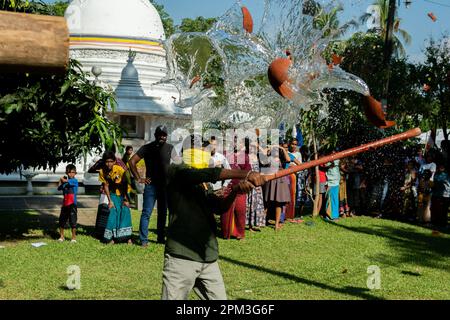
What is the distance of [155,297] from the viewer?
7262 mm

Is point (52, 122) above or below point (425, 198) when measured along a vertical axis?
above

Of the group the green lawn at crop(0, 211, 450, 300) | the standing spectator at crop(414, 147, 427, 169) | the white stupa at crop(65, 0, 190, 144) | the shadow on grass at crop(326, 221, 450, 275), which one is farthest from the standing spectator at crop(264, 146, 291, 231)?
the white stupa at crop(65, 0, 190, 144)

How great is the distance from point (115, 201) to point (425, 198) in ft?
23.9

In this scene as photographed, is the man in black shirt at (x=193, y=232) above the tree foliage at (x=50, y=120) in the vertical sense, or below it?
below

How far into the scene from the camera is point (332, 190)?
14.7 m

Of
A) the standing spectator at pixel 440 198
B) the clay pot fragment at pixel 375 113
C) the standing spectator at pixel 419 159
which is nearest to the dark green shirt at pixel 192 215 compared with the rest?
the clay pot fragment at pixel 375 113

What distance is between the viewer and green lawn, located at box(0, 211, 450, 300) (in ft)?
25.1

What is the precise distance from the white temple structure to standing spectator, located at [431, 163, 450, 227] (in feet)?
36.8

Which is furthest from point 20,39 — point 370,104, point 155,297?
point 155,297

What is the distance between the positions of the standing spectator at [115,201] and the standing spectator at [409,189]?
7.17 m

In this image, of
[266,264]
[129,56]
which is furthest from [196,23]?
[266,264]

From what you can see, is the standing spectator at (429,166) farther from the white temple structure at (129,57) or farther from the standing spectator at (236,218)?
the white temple structure at (129,57)

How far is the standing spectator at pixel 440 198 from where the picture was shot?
14.2 metres

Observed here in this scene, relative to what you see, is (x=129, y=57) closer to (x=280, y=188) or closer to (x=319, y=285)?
(x=280, y=188)
